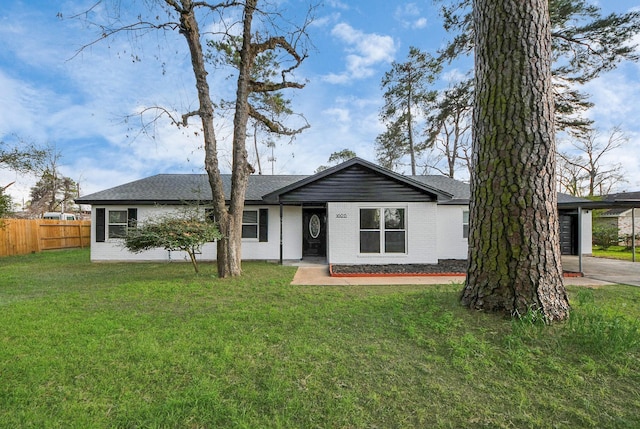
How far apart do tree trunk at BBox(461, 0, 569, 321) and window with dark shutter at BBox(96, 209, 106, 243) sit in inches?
505

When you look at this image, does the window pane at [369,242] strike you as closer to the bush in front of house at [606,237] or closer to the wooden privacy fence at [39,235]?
the wooden privacy fence at [39,235]

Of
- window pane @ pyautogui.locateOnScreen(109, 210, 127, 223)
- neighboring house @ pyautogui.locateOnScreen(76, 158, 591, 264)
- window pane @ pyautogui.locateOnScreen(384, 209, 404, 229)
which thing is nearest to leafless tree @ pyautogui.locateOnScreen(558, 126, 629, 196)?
neighboring house @ pyautogui.locateOnScreen(76, 158, 591, 264)

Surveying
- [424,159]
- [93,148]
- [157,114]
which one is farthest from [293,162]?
[157,114]

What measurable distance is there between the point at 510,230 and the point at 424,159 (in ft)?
71.3

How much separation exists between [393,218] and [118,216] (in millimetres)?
10710

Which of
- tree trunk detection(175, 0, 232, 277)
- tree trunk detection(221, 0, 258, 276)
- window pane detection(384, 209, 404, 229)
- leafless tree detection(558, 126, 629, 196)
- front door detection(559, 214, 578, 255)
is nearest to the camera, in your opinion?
tree trunk detection(175, 0, 232, 277)

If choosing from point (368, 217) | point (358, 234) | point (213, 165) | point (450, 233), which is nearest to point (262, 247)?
point (358, 234)

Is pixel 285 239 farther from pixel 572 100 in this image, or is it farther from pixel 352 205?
pixel 572 100

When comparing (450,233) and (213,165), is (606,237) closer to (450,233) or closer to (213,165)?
(450,233)

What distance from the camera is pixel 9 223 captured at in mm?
13016

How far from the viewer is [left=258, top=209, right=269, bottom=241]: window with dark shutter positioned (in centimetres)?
→ 1115

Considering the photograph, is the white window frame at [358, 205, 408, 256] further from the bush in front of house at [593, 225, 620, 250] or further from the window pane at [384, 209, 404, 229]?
the bush in front of house at [593, 225, 620, 250]

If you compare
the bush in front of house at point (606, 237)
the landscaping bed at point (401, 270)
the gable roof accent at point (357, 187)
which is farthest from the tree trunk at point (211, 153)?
the bush in front of house at point (606, 237)

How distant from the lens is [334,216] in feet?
32.6
